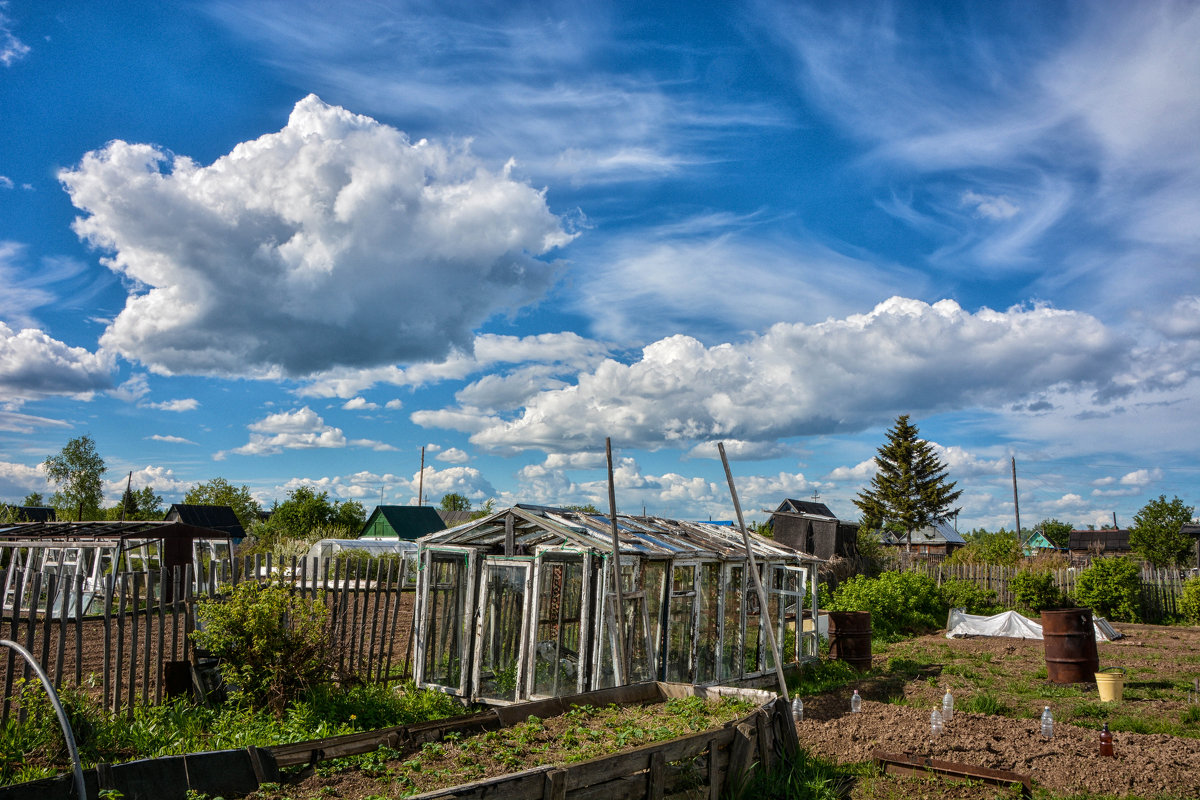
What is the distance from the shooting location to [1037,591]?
66.1ft

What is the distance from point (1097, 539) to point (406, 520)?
54.8m

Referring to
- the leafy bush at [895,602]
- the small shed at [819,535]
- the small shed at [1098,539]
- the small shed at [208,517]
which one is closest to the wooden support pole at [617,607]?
the leafy bush at [895,602]

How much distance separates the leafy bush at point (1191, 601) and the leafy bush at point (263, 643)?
22.0m

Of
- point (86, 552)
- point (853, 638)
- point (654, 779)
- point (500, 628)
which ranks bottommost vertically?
point (853, 638)

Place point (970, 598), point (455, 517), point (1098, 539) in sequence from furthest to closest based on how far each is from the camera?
point (1098, 539) < point (455, 517) < point (970, 598)

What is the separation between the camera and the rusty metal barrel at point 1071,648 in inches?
481

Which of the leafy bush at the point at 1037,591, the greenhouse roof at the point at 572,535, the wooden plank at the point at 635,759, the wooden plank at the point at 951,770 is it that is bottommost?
the wooden plank at the point at 951,770

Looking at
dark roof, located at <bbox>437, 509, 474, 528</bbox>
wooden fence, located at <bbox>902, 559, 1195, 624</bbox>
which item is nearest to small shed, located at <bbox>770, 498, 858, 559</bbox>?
wooden fence, located at <bbox>902, 559, 1195, 624</bbox>

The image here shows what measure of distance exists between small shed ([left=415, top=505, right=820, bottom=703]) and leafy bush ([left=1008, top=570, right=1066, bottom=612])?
12.8 m

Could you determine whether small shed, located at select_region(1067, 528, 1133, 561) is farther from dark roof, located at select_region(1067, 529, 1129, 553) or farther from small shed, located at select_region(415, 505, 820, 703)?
small shed, located at select_region(415, 505, 820, 703)

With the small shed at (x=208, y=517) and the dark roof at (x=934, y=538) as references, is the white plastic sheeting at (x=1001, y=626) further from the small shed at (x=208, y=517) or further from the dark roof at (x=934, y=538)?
the small shed at (x=208, y=517)

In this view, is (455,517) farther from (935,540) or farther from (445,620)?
(445,620)

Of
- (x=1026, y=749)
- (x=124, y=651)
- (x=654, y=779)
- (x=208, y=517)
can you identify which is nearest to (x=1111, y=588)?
(x=1026, y=749)

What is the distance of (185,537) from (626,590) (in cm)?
1780
